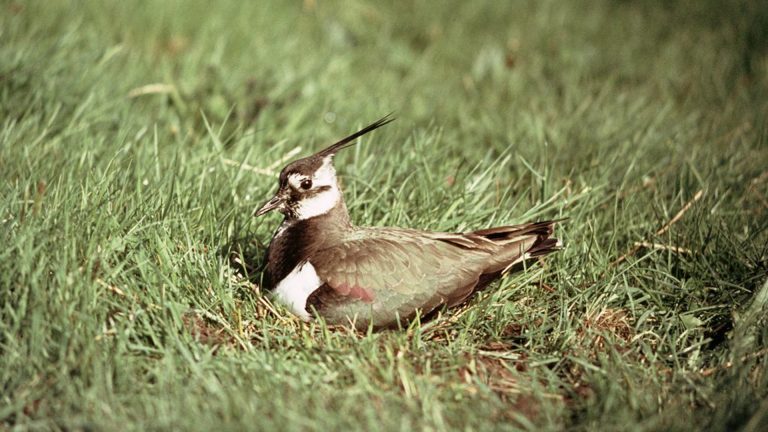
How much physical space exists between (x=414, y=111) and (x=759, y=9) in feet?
12.4

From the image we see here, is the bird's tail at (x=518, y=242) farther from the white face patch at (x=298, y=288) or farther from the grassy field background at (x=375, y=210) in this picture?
the white face patch at (x=298, y=288)

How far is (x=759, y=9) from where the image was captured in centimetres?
Result: 735

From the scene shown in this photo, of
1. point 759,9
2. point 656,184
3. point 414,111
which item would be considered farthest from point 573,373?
point 759,9

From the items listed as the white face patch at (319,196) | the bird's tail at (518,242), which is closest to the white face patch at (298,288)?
the white face patch at (319,196)

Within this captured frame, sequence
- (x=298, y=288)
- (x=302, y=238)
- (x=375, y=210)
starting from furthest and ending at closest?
(x=375, y=210) < (x=302, y=238) < (x=298, y=288)

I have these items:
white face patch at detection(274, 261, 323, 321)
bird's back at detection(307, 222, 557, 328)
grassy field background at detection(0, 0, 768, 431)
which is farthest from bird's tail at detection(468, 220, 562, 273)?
white face patch at detection(274, 261, 323, 321)

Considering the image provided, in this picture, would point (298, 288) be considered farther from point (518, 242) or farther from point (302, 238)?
point (518, 242)

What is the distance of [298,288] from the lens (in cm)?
348

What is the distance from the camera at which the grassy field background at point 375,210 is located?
2.91m

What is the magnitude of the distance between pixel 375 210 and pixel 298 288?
994 millimetres

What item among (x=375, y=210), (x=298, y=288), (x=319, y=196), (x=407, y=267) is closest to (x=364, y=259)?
(x=407, y=267)

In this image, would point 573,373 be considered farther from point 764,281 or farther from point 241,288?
point 241,288

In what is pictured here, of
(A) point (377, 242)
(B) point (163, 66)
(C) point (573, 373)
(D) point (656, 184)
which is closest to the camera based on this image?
(C) point (573, 373)

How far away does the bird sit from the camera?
346cm
